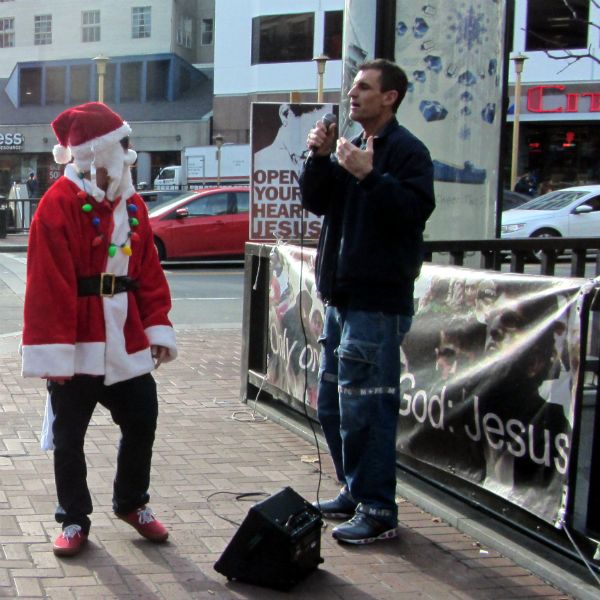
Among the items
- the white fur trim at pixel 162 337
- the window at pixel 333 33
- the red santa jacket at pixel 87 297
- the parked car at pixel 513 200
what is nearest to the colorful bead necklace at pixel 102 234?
the red santa jacket at pixel 87 297

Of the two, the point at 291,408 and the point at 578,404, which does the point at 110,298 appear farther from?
the point at 291,408

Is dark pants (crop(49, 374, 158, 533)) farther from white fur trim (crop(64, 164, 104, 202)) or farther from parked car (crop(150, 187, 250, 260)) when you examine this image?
parked car (crop(150, 187, 250, 260))

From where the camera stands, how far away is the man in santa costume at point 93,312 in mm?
3678

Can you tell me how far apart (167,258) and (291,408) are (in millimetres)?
12209

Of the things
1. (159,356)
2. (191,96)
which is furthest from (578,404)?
(191,96)

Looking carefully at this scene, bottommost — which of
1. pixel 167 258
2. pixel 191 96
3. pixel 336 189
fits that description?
pixel 167 258

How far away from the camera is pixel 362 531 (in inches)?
161

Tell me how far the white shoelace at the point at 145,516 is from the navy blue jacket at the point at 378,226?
1.16 meters

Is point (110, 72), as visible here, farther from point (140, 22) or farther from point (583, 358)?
point (583, 358)

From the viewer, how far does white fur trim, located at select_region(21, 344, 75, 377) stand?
3.64 m

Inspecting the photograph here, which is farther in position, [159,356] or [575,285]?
[159,356]

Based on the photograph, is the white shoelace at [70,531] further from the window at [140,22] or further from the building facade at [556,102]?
the window at [140,22]

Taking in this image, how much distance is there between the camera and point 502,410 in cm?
400

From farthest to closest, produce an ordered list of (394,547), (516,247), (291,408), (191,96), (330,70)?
(191,96) → (330,70) → (291,408) → (516,247) → (394,547)
